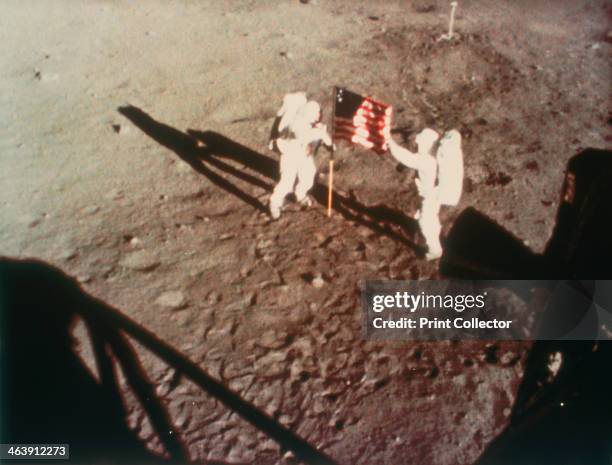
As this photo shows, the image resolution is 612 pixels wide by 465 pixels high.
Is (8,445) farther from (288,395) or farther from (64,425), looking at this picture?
(288,395)

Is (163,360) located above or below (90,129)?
below

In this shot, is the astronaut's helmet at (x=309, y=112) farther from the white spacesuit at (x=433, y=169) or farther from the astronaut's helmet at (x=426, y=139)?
the astronaut's helmet at (x=426, y=139)

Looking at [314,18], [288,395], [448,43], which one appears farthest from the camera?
[314,18]

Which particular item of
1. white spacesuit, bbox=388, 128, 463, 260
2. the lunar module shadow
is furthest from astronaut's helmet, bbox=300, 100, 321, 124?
the lunar module shadow

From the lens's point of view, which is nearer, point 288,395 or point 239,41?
point 288,395

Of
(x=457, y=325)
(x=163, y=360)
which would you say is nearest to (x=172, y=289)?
(x=163, y=360)

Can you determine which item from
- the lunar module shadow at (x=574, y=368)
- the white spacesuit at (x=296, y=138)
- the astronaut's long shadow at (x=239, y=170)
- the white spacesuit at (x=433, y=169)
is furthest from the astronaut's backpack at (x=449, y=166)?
the white spacesuit at (x=296, y=138)
